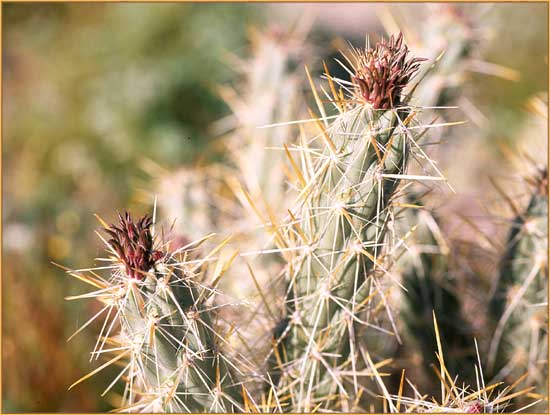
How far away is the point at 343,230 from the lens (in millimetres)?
1801

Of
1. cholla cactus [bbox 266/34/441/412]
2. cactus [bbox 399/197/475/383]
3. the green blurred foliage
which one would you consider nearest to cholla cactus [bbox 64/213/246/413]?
cholla cactus [bbox 266/34/441/412]

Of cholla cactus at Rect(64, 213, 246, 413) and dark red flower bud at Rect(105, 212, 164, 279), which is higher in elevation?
dark red flower bud at Rect(105, 212, 164, 279)

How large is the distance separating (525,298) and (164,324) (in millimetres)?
1440

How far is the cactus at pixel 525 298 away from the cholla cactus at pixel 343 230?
2.07ft

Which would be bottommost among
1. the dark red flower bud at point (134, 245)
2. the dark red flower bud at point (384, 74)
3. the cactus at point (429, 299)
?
the cactus at point (429, 299)

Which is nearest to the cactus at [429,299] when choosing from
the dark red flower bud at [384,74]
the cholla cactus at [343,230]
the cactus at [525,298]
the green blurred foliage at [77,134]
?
the cactus at [525,298]

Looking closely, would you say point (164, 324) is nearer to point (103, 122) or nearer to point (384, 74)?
point (384, 74)

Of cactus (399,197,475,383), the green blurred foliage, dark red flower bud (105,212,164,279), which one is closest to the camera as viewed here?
dark red flower bud (105,212,164,279)

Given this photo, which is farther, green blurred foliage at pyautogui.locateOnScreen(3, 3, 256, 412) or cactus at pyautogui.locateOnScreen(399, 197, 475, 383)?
green blurred foliage at pyautogui.locateOnScreen(3, 3, 256, 412)

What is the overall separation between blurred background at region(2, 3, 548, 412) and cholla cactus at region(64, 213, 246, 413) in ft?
5.46

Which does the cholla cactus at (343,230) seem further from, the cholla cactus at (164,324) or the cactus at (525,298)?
the cactus at (525,298)

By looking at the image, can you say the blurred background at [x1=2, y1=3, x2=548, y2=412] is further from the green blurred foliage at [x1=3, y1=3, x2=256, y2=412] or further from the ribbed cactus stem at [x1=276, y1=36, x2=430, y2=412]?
the ribbed cactus stem at [x1=276, y1=36, x2=430, y2=412]

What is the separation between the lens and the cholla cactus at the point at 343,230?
5.42ft

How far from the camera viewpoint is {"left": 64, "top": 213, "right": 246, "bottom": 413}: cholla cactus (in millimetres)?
1587
